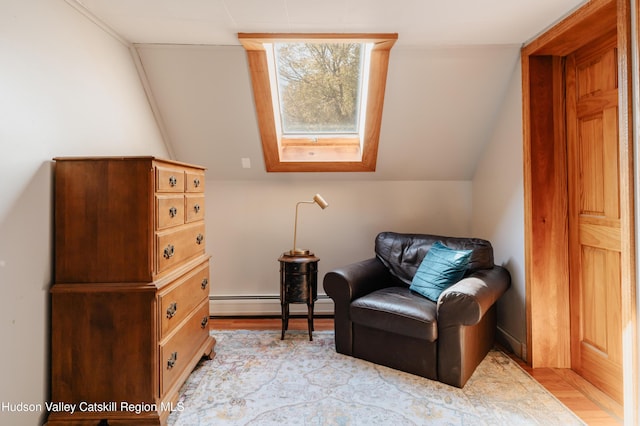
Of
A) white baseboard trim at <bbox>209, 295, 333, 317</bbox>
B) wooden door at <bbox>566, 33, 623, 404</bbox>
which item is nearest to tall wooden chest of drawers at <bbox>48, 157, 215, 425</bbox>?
white baseboard trim at <bbox>209, 295, 333, 317</bbox>

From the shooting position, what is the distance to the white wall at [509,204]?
2.59 m

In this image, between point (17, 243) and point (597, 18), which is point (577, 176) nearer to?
point (597, 18)

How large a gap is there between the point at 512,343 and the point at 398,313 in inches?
42.5

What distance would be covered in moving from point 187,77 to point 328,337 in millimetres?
2441

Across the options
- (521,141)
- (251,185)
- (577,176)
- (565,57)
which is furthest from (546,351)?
(251,185)

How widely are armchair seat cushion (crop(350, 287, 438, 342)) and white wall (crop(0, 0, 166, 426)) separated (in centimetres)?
186

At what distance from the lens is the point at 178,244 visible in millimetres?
2090

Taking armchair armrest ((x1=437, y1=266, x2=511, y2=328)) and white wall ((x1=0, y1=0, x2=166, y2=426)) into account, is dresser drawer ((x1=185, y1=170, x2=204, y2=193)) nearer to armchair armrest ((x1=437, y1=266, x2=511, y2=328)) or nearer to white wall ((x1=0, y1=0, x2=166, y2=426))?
white wall ((x1=0, y1=0, x2=166, y2=426))

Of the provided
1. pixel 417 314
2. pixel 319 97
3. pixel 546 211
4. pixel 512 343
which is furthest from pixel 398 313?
pixel 319 97

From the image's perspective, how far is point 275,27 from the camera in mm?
2307

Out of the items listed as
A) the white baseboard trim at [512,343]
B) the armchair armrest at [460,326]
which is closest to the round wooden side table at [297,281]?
the armchair armrest at [460,326]

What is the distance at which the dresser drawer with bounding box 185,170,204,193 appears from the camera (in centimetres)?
225

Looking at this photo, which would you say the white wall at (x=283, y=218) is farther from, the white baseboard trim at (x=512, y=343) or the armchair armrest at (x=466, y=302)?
the armchair armrest at (x=466, y=302)

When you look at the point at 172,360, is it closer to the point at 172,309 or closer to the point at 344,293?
the point at 172,309
